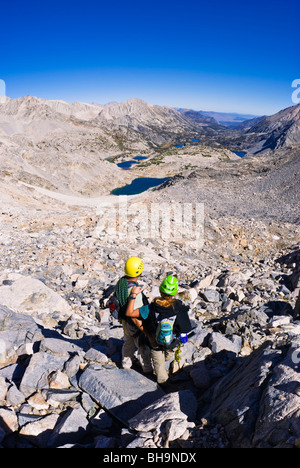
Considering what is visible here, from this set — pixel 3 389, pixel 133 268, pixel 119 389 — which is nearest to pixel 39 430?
pixel 3 389

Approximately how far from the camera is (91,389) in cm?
421

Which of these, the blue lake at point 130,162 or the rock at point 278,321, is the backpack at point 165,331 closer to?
the rock at point 278,321

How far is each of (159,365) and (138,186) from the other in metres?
66.5

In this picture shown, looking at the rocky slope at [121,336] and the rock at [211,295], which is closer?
the rocky slope at [121,336]

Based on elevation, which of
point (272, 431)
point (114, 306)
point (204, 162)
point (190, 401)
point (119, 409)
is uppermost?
point (204, 162)

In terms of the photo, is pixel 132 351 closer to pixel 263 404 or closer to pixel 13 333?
pixel 13 333

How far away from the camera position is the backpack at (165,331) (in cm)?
423

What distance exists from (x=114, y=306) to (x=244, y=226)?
15520 mm

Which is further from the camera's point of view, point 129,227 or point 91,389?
point 129,227

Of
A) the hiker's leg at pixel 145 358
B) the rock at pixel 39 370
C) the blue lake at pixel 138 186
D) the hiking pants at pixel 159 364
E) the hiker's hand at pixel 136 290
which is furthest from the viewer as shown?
the blue lake at pixel 138 186

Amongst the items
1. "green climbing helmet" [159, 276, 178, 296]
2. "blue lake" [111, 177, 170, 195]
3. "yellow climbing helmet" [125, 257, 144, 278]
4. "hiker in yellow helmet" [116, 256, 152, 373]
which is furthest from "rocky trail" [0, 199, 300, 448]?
"blue lake" [111, 177, 170, 195]

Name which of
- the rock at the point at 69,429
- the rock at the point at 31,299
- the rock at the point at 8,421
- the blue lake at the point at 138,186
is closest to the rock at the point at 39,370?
the rock at the point at 8,421
